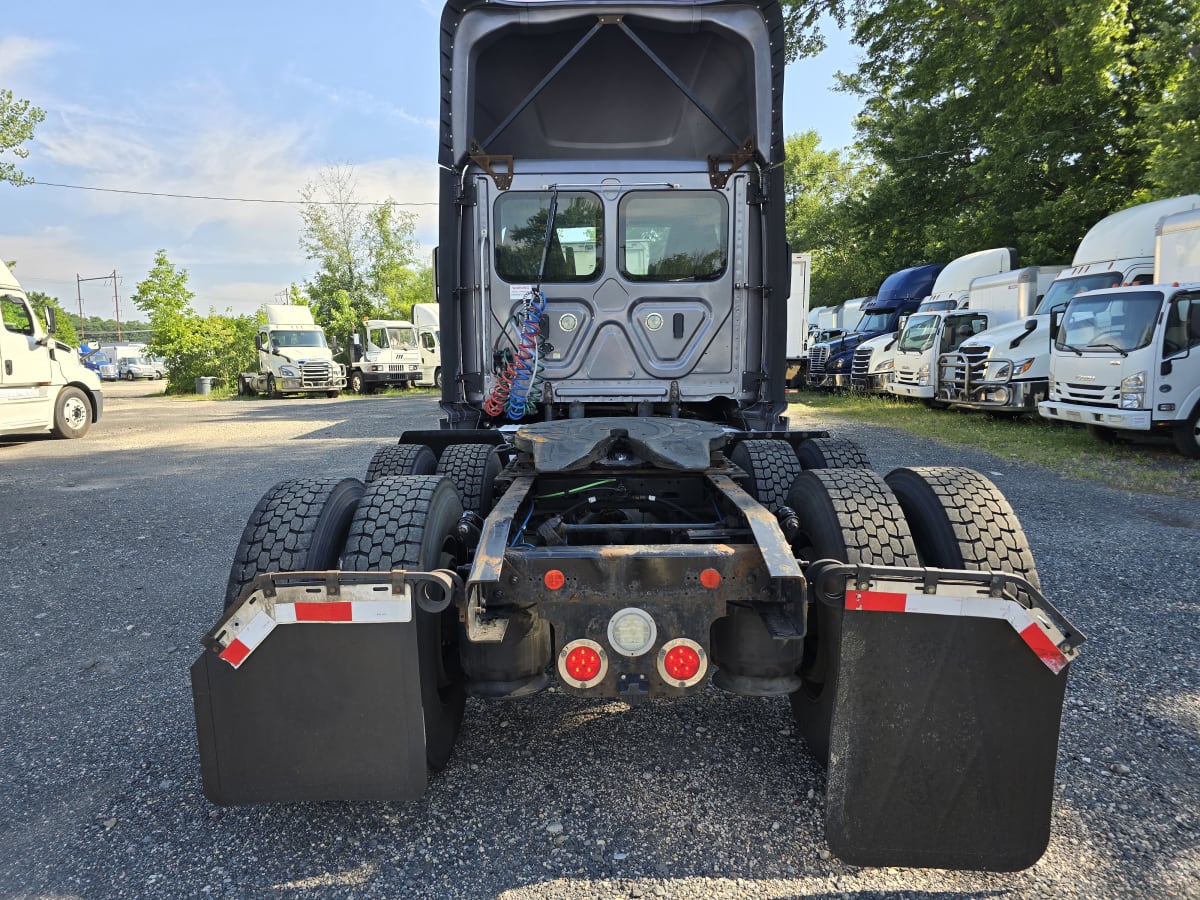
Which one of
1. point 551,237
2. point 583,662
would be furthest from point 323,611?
point 551,237

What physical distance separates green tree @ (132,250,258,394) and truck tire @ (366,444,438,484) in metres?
28.2

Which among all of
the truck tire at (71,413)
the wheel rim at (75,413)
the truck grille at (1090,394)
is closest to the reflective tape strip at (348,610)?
the truck grille at (1090,394)

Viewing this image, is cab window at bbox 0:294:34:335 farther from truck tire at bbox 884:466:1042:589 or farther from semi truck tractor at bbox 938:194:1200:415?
semi truck tractor at bbox 938:194:1200:415

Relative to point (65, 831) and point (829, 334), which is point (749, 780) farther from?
point (829, 334)

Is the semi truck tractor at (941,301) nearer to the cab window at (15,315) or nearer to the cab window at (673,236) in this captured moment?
the cab window at (673,236)

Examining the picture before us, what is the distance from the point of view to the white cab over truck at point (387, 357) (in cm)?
2750

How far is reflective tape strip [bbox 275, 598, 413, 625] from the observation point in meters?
2.12

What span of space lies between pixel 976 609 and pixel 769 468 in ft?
5.70

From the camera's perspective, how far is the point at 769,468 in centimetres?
373

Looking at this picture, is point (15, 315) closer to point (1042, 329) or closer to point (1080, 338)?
point (1080, 338)

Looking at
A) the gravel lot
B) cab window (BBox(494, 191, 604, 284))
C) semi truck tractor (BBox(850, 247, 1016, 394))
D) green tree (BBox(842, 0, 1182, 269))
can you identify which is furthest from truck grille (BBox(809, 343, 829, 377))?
cab window (BBox(494, 191, 604, 284))

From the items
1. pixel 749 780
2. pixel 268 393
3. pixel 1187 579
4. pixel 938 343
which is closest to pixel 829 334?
pixel 938 343

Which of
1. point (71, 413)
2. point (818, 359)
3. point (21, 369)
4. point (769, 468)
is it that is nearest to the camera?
point (769, 468)

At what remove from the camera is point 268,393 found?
26.5 m
